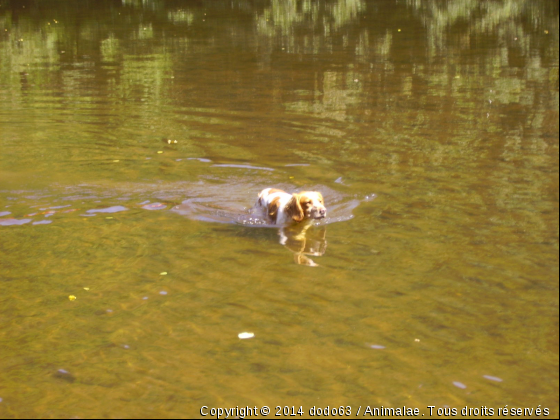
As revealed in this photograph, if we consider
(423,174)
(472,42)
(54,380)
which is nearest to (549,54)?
(472,42)

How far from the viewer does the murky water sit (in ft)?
18.0

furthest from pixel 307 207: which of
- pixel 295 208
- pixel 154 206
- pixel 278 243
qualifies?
pixel 154 206

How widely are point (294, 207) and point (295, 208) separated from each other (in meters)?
0.02

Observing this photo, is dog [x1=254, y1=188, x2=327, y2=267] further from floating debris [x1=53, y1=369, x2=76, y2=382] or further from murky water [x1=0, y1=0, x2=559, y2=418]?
floating debris [x1=53, y1=369, x2=76, y2=382]

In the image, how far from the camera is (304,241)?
27.8 feet

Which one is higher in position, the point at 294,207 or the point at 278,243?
the point at 294,207

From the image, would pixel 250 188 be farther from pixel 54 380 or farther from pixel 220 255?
pixel 54 380

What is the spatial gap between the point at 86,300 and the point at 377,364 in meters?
3.00

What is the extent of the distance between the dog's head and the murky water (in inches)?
9.5

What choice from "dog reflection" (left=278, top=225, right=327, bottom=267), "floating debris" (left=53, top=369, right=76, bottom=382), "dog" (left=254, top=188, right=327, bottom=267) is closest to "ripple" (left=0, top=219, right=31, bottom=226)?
"dog" (left=254, top=188, right=327, bottom=267)

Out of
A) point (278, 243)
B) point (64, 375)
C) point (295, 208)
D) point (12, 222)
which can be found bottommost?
point (64, 375)

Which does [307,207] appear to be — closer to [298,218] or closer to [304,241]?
[298,218]

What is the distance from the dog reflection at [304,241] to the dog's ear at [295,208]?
19 centimetres

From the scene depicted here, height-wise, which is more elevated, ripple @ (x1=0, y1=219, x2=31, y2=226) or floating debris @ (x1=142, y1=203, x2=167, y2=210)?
floating debris @ (x1=142, y1=203, x2=167, y2=210)
